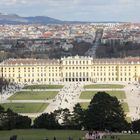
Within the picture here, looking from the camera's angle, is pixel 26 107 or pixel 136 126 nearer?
pixel 136 126

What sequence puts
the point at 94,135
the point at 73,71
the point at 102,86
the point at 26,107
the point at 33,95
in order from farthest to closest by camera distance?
the point at 73,71 → the point at 102,86 → the point at 33,95 → the point at 26,107 → the point at 94,135

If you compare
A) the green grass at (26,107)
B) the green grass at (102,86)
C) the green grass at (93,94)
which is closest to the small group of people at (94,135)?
the green grass at (26,107)

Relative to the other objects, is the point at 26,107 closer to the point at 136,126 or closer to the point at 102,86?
the point at 136,126

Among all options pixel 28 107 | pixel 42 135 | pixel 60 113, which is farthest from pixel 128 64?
pixel 42 135

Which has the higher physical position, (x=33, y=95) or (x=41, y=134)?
(x=41, y=134)

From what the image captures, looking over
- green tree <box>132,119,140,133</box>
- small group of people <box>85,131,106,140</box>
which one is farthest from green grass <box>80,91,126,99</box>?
small group of people <box>85,131,106,140</box>

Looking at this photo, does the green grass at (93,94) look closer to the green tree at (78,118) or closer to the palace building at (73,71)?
the palace building at (73,71)

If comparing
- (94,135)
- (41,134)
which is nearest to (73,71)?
(41,134)
